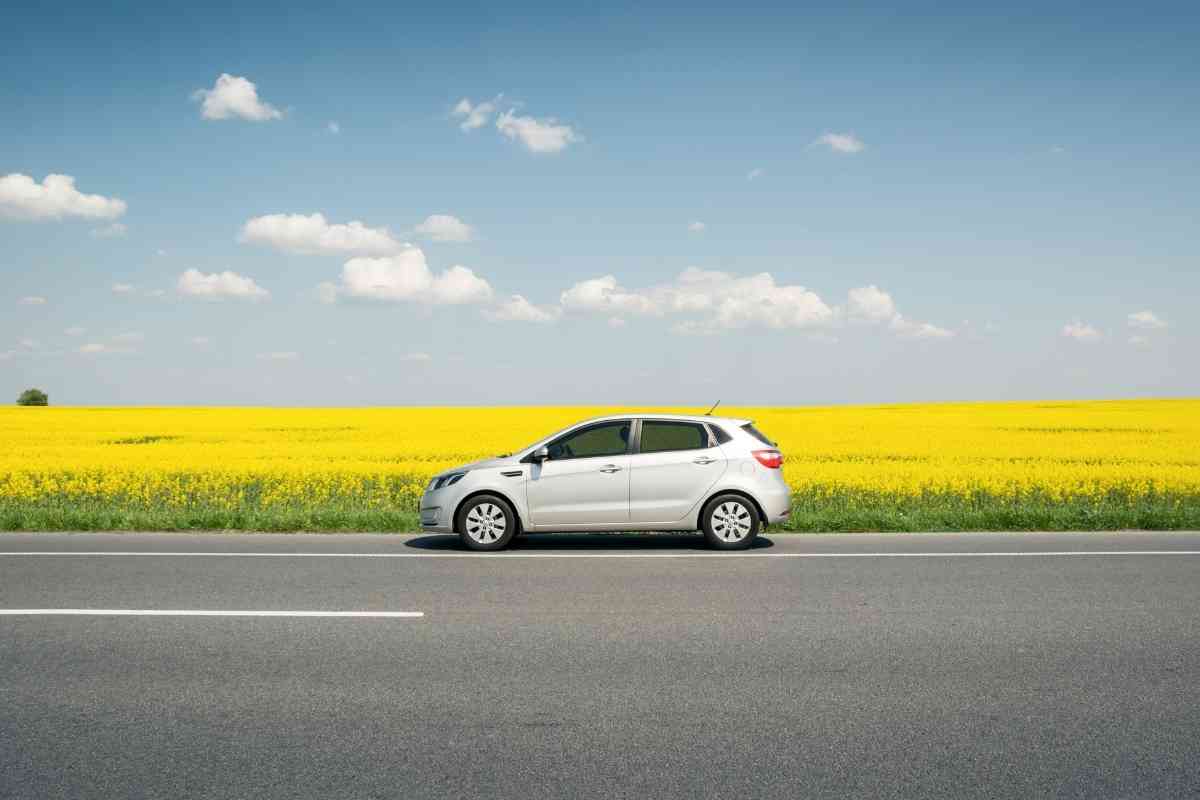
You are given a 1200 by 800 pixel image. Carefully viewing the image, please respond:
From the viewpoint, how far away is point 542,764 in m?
4.36

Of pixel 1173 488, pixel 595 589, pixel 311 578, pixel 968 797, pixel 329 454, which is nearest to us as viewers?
pixel 968 797

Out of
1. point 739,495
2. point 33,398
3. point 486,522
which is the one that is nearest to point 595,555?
point 486,522

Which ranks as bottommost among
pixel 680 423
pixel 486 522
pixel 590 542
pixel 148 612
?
pixel 148 612

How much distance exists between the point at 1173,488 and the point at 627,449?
1099 cm

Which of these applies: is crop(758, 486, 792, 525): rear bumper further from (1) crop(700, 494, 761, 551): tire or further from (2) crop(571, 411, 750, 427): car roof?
(2) crop(571, 411, 750, 427): car roof

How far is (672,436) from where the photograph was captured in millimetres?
11289

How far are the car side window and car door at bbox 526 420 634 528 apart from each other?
0.09m

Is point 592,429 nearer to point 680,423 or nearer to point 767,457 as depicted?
point 680,423

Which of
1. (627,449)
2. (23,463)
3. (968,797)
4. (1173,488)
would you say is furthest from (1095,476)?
(23,463)

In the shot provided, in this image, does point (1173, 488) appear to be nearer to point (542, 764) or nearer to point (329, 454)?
point (542, 764)

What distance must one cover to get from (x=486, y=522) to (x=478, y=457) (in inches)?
520

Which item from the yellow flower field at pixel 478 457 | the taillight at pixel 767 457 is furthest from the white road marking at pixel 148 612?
the yellow flower field at pixel 478 457

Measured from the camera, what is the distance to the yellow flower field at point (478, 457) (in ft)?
44.3

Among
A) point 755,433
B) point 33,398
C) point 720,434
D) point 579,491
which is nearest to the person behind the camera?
point 579,491
